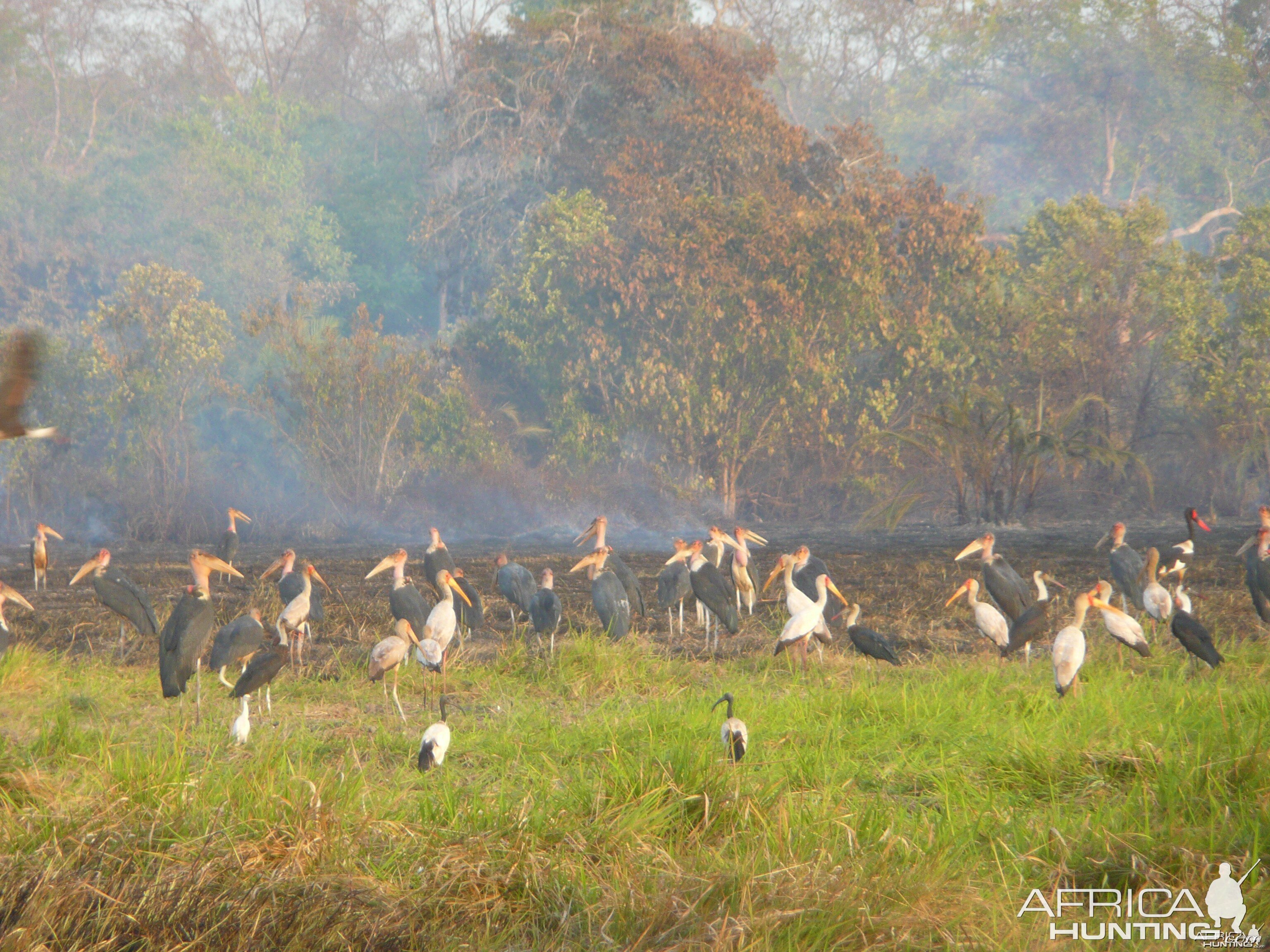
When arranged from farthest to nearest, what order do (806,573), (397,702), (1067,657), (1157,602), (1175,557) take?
(1175,557) < (806,573) < (1157,602) < (397,702) < (1067,657)

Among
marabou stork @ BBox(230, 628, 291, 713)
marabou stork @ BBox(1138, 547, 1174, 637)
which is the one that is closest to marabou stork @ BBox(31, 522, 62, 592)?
marabou stork @ BBox(230, 628, 291, 713)

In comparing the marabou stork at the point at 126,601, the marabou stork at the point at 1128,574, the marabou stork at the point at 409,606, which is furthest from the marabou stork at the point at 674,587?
the marabou stork at the point at 126,601

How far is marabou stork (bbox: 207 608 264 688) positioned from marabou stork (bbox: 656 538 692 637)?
11.4ft

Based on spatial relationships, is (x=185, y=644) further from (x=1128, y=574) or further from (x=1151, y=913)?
(x=1128, y=574)

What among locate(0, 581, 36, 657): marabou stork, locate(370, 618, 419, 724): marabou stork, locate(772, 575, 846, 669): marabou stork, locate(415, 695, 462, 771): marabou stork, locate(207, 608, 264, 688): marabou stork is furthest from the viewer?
locate(0, 581, 36, 657): marabou stork

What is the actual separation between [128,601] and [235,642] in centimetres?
230

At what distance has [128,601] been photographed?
29.7 ft

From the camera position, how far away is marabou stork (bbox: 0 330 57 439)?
11.8 ft

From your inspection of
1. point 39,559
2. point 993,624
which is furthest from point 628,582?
point 39,559

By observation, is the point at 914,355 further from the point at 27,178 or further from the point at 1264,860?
the point at 27,178

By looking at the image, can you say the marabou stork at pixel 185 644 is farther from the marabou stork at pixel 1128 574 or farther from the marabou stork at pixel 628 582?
the marabou stork at pixel 1128 574

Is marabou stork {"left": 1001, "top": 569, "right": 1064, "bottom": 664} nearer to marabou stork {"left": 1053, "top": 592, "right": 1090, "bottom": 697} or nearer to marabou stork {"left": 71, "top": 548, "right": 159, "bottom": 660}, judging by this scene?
marabou stork {"left": 1053, "top": 592, "right": 1090, "bottom": 697}

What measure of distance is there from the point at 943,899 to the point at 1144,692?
3.36 metres

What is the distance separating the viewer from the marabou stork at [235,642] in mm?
7184
